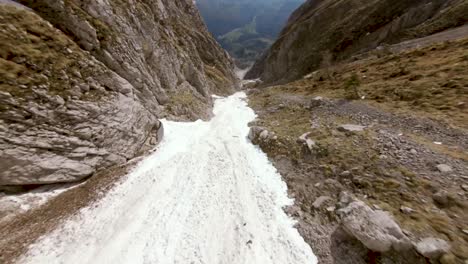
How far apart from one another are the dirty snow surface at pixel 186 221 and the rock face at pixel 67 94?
2581 mm

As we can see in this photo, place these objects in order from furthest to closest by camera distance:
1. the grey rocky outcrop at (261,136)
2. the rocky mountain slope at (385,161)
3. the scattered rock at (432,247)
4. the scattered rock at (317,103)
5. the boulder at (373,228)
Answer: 1. the scattered rock at (317,103)
2. the grey rocky outcrop at (261,136)
3. the rocky mountain slope at (385,161)
4. the boulder at (373,228)
5. the scattered rock at (432,247)

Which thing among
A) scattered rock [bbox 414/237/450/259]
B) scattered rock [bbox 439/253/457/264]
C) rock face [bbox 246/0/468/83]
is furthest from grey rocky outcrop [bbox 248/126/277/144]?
rock face [bbox 246/0/468/83]

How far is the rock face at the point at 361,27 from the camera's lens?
35.4 m

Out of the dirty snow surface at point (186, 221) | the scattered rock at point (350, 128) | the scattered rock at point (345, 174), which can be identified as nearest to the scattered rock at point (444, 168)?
the scattered rock at point (345, 174)

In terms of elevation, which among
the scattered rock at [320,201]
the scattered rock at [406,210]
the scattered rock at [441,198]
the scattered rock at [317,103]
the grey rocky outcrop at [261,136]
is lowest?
the scattered rock at [320,201]

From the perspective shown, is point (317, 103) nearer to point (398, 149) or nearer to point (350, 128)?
point (350, 128)

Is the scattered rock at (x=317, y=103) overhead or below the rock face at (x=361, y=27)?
below

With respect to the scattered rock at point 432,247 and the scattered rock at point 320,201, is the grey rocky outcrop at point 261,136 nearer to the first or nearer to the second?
the scattered rock at point 320,201

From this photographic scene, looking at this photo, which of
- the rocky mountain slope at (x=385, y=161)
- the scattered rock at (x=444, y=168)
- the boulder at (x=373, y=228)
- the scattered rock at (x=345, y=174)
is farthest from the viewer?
the scattered rock at (x=345, y=174)

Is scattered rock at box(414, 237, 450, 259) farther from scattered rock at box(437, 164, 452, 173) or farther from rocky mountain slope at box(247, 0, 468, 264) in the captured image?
scattered rock at box(437, 164, 452, 173)

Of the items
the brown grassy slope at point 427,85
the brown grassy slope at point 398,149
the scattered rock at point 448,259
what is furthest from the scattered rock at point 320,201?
the brown grassy slope at point 427,85

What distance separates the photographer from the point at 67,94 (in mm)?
10258

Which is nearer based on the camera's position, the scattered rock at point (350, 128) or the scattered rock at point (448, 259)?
the scattered rock at point (448, 259)

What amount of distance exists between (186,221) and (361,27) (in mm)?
68010
